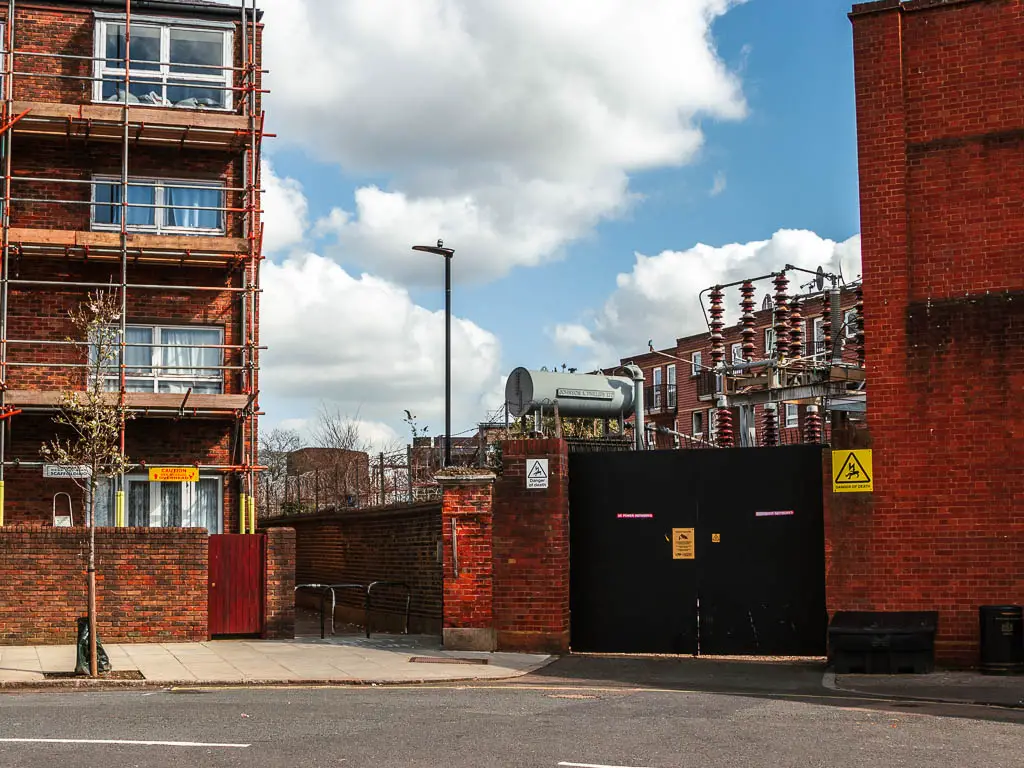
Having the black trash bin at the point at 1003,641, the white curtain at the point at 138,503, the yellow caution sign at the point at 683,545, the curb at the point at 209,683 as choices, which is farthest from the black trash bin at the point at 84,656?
the black trash bin at the point at 1003,641

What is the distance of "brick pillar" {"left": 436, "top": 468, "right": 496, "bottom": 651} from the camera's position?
17.3 metres

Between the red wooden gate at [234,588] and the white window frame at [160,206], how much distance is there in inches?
296

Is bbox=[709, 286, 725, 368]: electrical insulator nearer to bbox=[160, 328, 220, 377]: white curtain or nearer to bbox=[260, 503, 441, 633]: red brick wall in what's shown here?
bbox=[260, 503, 441, 633]: red brick wall

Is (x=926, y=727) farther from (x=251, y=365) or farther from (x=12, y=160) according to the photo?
(x=12, y=160)

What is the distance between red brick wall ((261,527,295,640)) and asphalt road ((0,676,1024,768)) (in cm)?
645

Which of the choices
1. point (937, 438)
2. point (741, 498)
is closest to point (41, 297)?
point (741, 498)

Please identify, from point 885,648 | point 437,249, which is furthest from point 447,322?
point 885,648

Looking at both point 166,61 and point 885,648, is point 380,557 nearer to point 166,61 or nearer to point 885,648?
point 166,61

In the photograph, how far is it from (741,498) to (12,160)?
52.8ft

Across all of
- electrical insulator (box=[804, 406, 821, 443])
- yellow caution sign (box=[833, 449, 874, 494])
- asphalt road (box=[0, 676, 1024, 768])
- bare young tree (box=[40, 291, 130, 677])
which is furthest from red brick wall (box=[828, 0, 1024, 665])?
bare young tree (box=[40, 291, 130, 677])

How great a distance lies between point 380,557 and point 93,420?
8.39 m

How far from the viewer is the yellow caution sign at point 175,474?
23.2 meters

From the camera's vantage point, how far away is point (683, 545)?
55.5 ft

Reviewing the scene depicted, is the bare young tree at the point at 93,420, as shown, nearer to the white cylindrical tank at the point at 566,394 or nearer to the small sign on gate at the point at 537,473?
the small sign on gate at the point at 537,473
